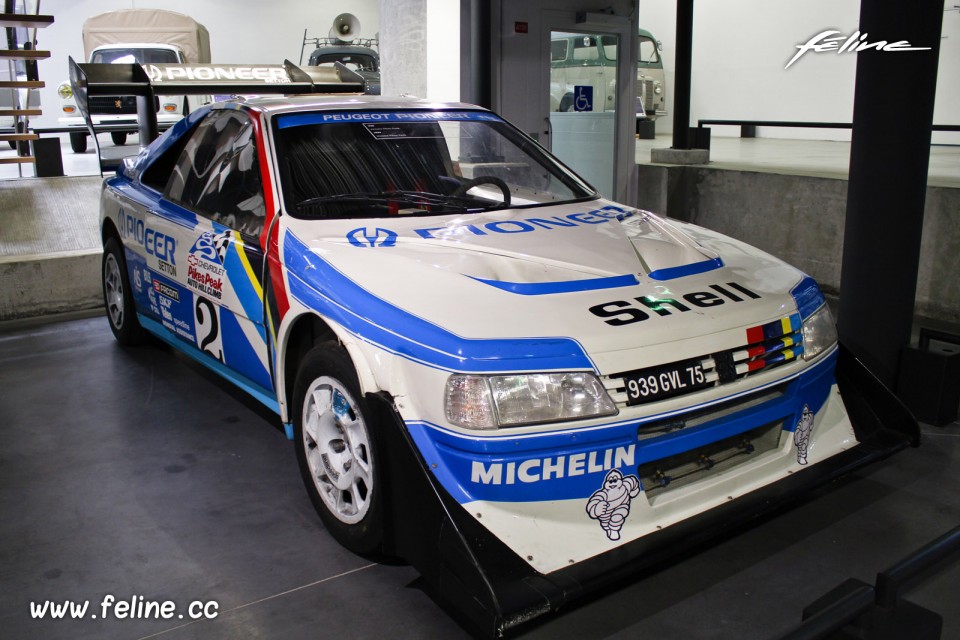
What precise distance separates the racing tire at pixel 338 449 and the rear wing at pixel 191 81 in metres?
3.73

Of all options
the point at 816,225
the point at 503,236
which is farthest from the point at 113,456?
the point at 816,225

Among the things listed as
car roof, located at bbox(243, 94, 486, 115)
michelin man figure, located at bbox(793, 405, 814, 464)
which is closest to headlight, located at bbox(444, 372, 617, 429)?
michelin man figure, located at bbox(793, 405, 814, 464)

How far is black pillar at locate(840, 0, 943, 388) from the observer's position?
3.78 m

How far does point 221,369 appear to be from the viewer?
375 centimetres

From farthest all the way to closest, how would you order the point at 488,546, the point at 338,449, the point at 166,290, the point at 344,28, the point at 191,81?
the point at 344,28 < the point at 191,81 < the point at 166,290 < the point at 338,449 < the point at 488,546

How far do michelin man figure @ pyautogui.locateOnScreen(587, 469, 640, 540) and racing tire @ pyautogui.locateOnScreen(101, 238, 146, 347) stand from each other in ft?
11.2

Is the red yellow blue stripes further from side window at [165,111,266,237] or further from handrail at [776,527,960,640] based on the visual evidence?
side window at [165,111,266,237]

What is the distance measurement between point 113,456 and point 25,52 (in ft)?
18.5

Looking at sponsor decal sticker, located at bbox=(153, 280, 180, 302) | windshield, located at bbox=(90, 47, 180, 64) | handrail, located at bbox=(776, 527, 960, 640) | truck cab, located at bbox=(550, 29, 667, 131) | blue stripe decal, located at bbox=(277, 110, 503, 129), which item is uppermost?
windshield, located at bbox=(90, 47, 180, 64)

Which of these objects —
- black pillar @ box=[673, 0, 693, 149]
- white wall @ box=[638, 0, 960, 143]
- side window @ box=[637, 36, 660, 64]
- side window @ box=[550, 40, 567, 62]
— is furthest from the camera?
side window @ box=[637, 36, 660, 64]

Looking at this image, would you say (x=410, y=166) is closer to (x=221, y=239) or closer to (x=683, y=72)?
(x=221, y=239)

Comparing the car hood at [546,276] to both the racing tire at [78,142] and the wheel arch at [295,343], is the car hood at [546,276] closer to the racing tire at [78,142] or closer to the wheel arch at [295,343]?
the wheel arch at [295,343]

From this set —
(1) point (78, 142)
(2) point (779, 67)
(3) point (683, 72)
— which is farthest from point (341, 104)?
(2) point (779, 67)

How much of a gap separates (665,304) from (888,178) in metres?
1.95
